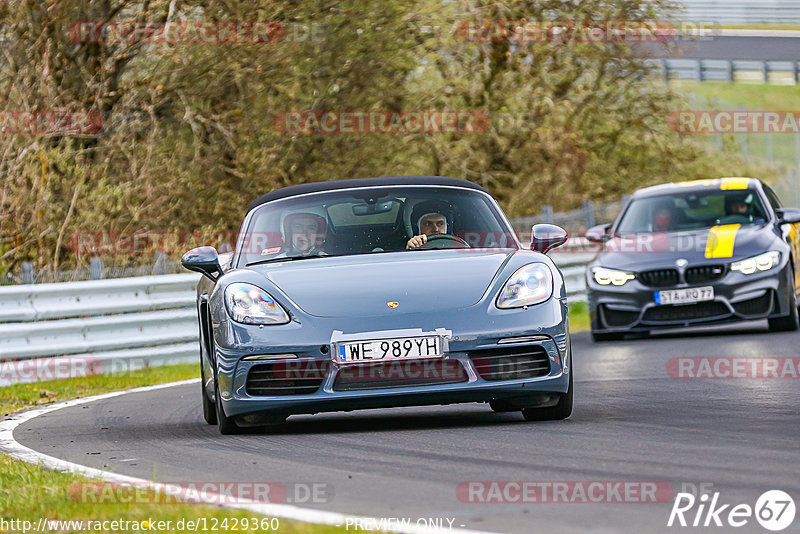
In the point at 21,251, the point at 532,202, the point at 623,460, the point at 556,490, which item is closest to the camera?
the point at 556,490

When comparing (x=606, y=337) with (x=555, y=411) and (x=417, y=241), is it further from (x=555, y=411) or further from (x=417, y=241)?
(x=555, y=411)

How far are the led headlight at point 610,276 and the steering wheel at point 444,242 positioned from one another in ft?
20.4

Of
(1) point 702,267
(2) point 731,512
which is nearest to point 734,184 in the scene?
(1) point 702,267

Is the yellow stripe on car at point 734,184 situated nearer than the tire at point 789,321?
No

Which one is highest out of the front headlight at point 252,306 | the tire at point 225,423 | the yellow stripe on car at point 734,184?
the front headlight at point 252,306

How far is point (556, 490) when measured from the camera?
552cm

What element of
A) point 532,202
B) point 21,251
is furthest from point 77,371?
point 532,202

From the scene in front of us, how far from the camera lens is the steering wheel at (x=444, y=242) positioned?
8648mm

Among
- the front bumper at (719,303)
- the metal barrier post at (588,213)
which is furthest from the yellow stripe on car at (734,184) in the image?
the metal barrier post at (588,213)

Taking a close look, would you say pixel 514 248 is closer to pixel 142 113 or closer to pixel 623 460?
pixel 623 460

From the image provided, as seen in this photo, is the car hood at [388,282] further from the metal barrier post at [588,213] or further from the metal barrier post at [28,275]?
the metal barrier post at [588,213]

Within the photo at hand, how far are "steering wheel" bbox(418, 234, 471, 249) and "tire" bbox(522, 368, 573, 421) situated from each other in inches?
41.7

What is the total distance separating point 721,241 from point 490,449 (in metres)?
8.33

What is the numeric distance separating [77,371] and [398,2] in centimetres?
994
